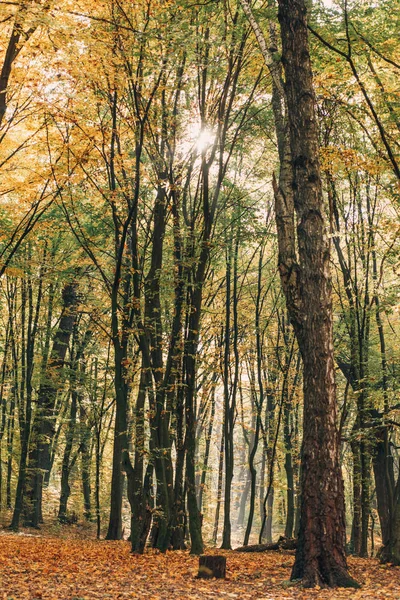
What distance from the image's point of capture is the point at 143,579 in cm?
739

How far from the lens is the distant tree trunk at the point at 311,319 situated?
6.46m

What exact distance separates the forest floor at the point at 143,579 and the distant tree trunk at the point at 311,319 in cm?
46

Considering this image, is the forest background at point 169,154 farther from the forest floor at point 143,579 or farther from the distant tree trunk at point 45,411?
the distant tree trunk at point 45,411

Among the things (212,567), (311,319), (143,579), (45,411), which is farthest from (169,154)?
(45,411)

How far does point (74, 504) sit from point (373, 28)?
20921 mm

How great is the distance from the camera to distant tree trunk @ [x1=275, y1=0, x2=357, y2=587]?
6465 millimetres

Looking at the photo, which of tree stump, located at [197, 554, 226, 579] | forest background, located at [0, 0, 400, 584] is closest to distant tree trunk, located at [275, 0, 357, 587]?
forest background, located at [0, 0, 400, 584]

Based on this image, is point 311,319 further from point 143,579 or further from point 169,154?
point 169,154

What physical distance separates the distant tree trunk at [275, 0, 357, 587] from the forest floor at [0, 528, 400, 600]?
461 millimetres

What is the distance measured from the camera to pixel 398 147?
11.0m

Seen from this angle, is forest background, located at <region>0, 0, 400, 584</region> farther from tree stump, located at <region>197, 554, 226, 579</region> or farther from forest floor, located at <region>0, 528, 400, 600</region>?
tree stump, located at <region>197, 554, 226, 579</region>

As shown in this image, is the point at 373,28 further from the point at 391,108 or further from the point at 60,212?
the point at 60,212

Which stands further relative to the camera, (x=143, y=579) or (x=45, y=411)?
(x=45, y=411)

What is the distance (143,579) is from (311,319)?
4011 mm
